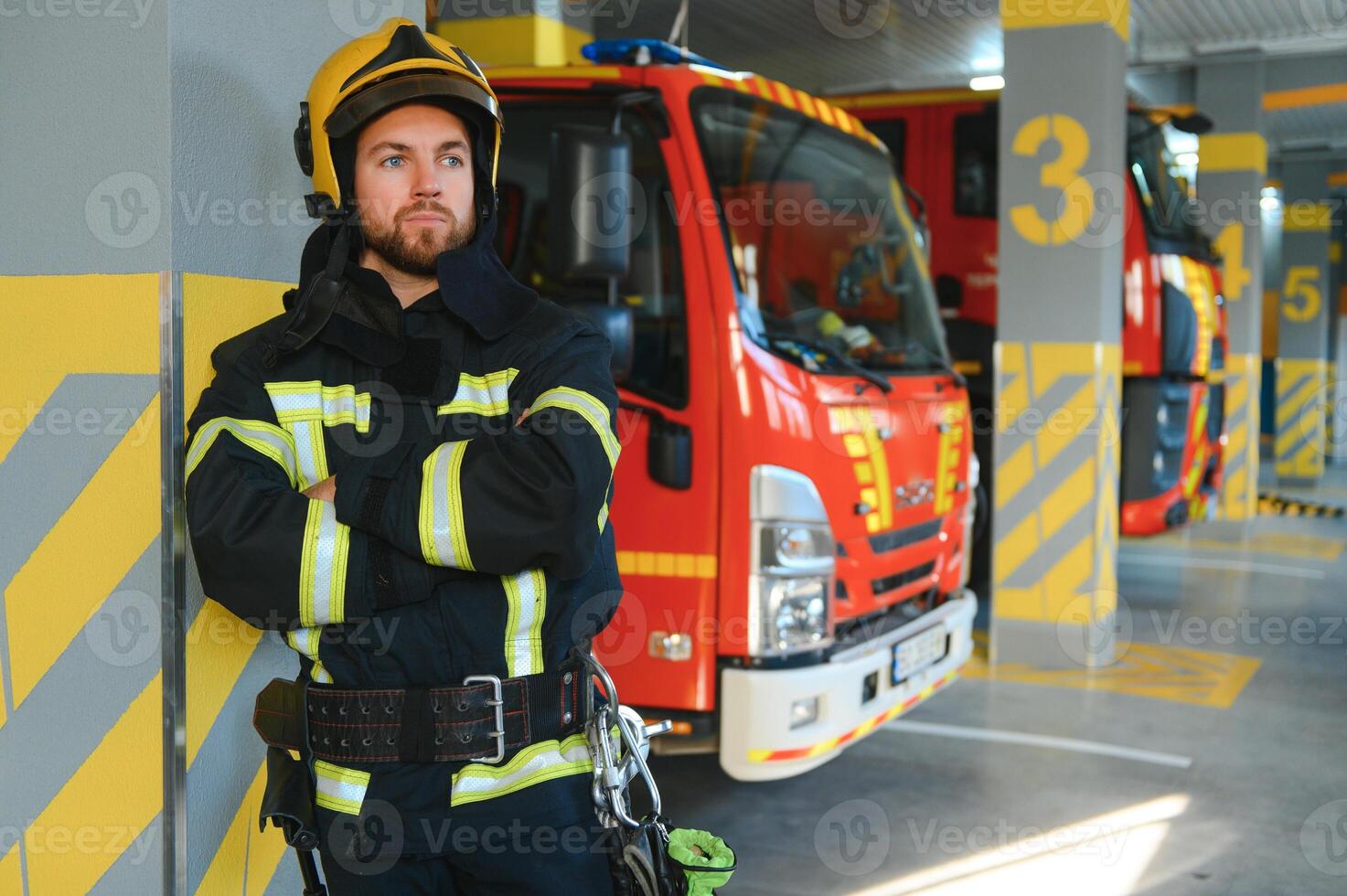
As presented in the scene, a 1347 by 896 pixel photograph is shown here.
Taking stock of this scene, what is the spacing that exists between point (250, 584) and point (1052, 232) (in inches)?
203

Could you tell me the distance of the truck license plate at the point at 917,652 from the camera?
3.97m

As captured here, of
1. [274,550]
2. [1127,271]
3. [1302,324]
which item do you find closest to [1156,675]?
[1127,271]

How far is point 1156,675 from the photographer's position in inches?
244

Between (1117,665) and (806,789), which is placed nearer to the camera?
(806,789)

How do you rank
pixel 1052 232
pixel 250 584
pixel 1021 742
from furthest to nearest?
pixel 1052 232 → pixel 1021 742 → pixel 250 584

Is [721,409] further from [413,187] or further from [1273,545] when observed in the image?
[1273,545]

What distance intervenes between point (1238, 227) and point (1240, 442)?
202 cm

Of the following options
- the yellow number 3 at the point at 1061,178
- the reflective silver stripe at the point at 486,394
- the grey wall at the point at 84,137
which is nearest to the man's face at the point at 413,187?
the reflective silver stripe at the point at 486,394

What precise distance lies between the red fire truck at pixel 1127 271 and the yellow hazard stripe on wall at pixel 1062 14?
834 millimetres

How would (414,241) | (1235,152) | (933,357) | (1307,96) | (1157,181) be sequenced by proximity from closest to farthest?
(414,241), (933,357), (1157,181), (1235,152), (1307,96)

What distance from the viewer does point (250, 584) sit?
5.52ft

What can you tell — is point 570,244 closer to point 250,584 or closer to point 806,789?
point 250,584

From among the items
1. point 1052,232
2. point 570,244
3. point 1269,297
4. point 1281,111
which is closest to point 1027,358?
point 1052,232

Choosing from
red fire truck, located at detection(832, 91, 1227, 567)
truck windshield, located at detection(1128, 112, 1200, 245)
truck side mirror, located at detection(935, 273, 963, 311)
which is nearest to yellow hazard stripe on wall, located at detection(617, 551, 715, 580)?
red fire truck, located at detection(832, 91, 1227, 567)
